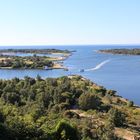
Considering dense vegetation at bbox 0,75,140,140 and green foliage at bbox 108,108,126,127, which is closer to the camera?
dense vegetation at bbox 0,75,140,140

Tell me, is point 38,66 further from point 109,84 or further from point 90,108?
point 90,108

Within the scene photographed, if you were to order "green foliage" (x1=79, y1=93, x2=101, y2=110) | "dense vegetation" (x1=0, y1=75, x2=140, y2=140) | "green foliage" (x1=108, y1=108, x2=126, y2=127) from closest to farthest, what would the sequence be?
1. "dense vegetation" (x1=0, y1=75, x2=140, y2=140)
2. "green foliage" (x1=108, y1=108, x2=126, y2=127)
3. "green foliage" (x1=79, y1=93, x2=101, y2=110)

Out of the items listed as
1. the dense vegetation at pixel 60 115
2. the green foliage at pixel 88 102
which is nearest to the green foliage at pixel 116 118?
the dense vegetation at pixel 60 115

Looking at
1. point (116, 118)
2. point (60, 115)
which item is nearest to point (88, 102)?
point (116, 118)

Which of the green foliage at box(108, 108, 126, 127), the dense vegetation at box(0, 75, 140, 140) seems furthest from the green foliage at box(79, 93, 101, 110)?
the green foliage at box(108, 108, 126, 127)

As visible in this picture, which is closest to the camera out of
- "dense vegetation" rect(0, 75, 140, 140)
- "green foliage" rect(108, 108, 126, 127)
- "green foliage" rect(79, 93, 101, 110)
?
"dense vegetation" rect(0, 75, 140, 140)

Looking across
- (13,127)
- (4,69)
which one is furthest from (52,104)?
(4,69)

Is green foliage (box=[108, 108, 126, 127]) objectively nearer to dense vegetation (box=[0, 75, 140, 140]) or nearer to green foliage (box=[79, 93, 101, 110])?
dense vegetation (box=[0, 75, 140, 140])

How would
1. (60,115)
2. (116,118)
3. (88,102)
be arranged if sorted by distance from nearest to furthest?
(60,115) < (116,118) < (88,102)

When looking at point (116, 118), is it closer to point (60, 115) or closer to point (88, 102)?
point (60, 115)

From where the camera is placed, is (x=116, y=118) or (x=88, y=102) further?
(x=88, y=102)
